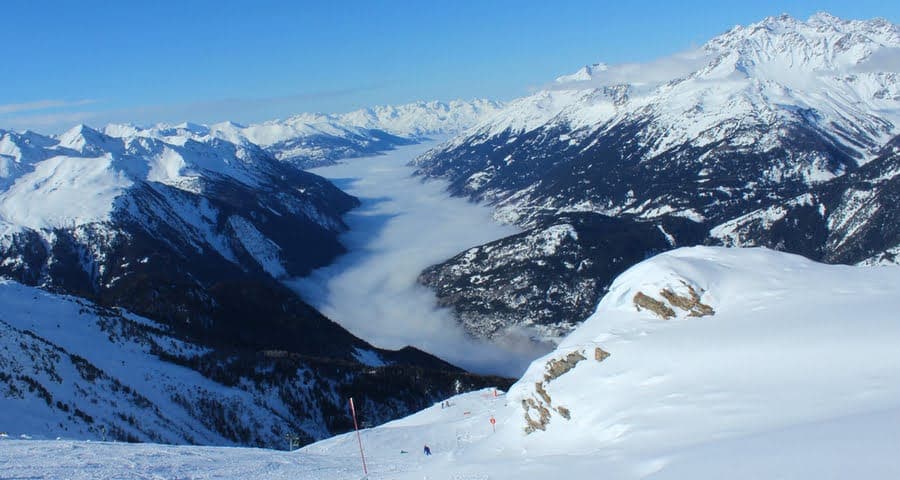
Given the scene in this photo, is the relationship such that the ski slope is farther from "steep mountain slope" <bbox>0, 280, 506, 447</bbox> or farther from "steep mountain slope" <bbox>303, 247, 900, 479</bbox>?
"steep mountain slope" <bbox>0, 280, 506, 447</bbox>

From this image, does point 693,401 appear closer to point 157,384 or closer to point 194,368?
point 157,384

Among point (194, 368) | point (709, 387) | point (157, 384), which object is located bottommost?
point (709, 387)

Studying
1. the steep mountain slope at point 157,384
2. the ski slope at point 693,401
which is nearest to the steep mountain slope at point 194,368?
the steep mountain slope at point 157,384

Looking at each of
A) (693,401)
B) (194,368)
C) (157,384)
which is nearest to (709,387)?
(693,401)

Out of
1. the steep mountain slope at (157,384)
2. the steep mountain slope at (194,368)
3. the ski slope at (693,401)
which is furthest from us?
the steep mountain slope at (194,368)

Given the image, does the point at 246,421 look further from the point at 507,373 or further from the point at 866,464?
the point at 507,373

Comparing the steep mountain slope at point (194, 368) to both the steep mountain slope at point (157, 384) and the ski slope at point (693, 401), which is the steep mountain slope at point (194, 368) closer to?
the steep mountain slope at point (157, 384)
